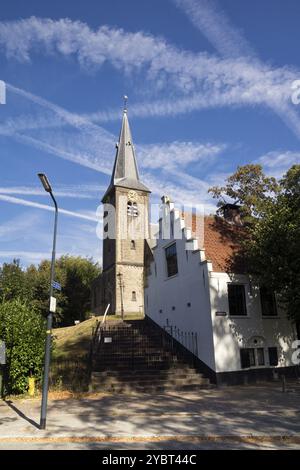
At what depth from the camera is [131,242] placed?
5088cm

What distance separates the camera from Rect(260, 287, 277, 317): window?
20.5 m

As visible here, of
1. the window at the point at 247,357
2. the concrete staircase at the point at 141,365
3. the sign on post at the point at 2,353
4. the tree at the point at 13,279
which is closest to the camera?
the sign on post at the point at 2,353

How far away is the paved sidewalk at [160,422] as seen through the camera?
877 cm

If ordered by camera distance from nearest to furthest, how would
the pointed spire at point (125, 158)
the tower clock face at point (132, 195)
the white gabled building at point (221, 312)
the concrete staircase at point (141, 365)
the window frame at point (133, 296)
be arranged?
the concrete staircase at point (141, 365), the white gabled building at point (221, 312), the window frame at point (133, 296), the tower clock face at point (132, 195), the pointed spire at point (125, 158)

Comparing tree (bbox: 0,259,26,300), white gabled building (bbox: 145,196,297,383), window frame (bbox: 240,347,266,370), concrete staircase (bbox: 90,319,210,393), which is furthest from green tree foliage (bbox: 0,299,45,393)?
tree (bbox: 0,259,26,300)

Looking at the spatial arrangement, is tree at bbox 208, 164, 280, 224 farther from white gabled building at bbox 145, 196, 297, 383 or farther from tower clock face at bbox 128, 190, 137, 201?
tower clock face at bbox 128, 190, 137, 201

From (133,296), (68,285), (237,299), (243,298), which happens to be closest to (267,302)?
(243,298)

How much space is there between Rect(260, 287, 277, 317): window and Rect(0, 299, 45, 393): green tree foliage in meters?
11.3

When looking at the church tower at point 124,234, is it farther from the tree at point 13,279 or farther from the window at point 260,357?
the window at point 260,357

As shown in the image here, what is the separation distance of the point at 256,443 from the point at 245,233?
627 inches

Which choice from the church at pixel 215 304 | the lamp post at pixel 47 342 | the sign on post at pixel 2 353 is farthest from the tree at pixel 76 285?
the lamp post at pixel 47 342

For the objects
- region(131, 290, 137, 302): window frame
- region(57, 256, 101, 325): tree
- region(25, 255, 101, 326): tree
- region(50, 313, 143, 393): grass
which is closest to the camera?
region(50, 313, 143, 393): grass
